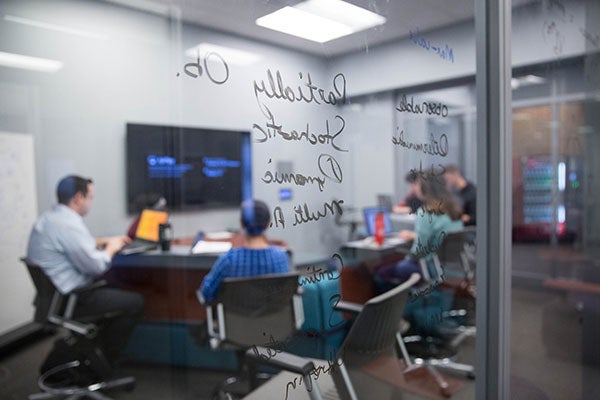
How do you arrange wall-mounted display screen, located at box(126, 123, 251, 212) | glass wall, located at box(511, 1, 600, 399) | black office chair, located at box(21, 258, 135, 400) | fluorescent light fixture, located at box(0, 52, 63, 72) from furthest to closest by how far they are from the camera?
wall-mounted display screen, located at box(126, 123, 251, 212), fluorescent light fixture, located at box(0, 52, 63, 72), black office chair, located at box(21, 258, 135, 400), glass wall, located at box(511, 1, 600, 399)

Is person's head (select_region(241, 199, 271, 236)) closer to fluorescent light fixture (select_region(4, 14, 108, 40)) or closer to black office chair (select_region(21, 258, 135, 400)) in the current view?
black office chair (select_region(21, 258, 135, 400))

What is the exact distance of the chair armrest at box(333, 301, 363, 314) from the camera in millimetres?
1062

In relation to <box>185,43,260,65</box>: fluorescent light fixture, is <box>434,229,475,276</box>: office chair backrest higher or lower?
lower

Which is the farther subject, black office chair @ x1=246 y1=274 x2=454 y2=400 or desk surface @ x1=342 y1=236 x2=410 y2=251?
desk surface @ x1=342 y1=236 x2=410 y2=251

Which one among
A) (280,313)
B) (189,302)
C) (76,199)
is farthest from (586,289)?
(76,199)

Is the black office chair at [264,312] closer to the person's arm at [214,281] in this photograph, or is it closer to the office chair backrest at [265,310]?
the office chair backrest at [265,310]

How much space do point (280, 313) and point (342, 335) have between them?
0.22m

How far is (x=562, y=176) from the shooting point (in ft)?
9.83

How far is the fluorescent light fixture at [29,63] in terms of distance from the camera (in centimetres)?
325

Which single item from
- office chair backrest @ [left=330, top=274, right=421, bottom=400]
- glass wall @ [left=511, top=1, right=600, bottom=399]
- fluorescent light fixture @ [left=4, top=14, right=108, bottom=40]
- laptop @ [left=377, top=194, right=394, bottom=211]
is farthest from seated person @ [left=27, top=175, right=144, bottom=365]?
laptop @ [left=377, top=194, right=394, bottom=211]

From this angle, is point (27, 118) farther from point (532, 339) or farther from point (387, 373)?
point (532, 339)

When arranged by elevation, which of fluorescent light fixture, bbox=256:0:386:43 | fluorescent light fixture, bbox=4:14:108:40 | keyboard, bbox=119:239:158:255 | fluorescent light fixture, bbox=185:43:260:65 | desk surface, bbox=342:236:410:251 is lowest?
desk surface, bbox=342:236:410:251

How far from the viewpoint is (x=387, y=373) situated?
4.58 ft

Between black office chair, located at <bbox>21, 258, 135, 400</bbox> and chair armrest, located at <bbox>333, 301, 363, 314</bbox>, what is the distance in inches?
76.6
